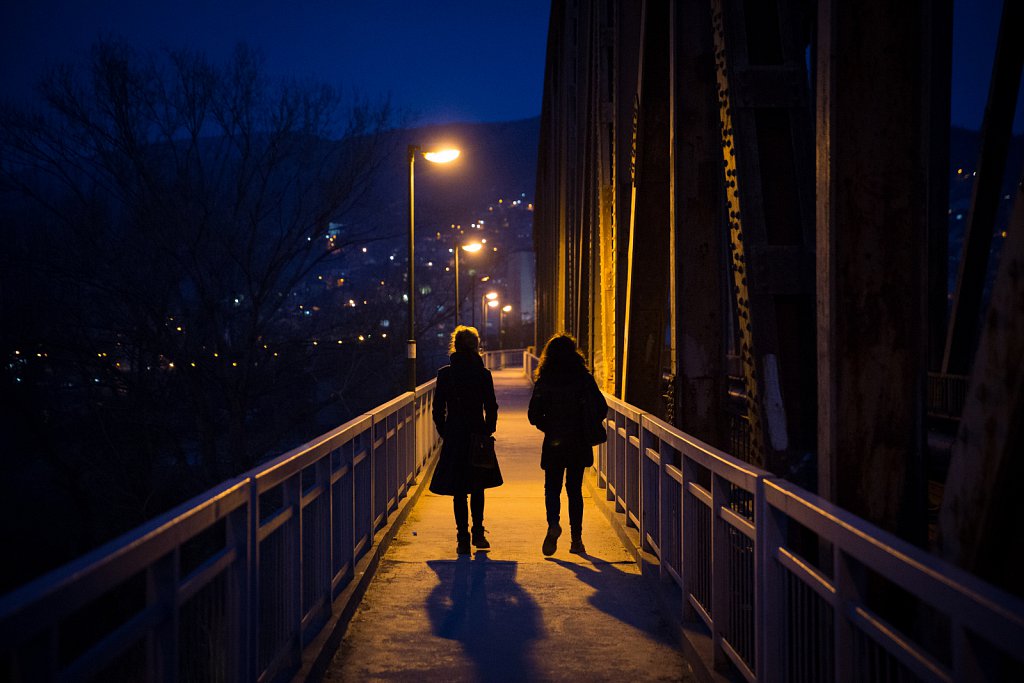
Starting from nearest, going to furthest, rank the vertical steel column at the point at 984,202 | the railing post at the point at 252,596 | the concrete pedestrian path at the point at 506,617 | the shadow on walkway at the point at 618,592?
the railing post at the point at 252,596
the concrete pedestrian path at the point at 506,617
the shadow on walkway at the point at 618,592
the vertical steel column at the point at 984,202

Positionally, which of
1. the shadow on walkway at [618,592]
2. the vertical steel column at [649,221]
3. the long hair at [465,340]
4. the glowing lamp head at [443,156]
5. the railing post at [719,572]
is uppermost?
the glowing lamp head at [443,156]

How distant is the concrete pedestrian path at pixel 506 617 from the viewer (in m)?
4.50

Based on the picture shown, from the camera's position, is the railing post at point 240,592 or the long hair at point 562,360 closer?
the railing post at point 240,592

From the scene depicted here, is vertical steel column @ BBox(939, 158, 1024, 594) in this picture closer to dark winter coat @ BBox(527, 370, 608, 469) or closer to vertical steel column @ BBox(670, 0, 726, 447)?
vertical steel column @ BBox(670, 0, 726, 447)

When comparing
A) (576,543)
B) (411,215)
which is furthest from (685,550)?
(411,215)

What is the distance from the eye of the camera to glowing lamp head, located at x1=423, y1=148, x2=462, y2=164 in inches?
644

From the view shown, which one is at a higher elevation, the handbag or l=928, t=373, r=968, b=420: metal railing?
the handbag

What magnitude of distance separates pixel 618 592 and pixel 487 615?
1048 mm

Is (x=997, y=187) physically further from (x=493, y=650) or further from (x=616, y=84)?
(x=493, y=650)

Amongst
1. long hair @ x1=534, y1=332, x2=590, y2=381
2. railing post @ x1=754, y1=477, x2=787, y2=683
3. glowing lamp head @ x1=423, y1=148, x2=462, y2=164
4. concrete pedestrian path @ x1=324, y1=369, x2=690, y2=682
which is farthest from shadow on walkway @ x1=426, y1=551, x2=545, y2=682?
glowing lamp head @ x1=423, y1=148, x2=462, y2=164

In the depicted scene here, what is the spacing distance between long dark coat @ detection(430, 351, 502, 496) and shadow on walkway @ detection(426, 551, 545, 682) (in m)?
0.63

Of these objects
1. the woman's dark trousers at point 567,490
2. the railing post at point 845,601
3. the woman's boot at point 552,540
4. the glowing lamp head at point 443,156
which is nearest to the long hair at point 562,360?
the woman's dark trousers at point 567,490

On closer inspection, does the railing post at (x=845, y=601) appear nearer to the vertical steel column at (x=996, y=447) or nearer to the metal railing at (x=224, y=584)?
the vertical steel column at (x=996, y=447)

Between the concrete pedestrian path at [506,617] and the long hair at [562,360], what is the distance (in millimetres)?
1477
